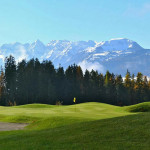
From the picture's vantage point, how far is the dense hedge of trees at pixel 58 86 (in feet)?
298

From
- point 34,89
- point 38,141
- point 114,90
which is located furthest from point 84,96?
point 38,141

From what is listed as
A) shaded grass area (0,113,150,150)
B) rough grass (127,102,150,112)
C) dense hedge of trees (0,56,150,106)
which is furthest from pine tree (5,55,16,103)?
shaded grass area (0,113,150,150)

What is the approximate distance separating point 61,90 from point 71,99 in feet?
18.7

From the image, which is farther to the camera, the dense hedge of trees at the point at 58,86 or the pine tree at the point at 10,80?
the dense hedge of trees at the point at 58,86

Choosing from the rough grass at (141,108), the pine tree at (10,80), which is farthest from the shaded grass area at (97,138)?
the pine tree at (10,80)

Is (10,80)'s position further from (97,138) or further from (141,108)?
(97,138)

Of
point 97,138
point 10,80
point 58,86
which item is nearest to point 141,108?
point 97,138

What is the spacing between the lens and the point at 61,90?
98312 mm

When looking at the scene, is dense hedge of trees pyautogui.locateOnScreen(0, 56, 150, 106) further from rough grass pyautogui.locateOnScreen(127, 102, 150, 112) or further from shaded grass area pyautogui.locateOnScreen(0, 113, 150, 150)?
shaded grass area pyautogui.locateOnScreen(0, 113, 150, 150)

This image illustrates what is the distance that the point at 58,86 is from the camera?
98438 millimetres

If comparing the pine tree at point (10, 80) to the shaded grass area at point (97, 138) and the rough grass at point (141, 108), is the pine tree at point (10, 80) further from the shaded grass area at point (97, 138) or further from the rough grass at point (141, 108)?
the shaded grass area at point (97, 138)

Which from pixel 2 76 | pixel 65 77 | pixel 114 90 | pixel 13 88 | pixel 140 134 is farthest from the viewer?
pixel 114 90

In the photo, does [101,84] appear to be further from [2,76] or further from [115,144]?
[115,144]

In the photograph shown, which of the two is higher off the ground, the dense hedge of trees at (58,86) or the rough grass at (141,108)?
the dense hedge of trees at (58,86)
